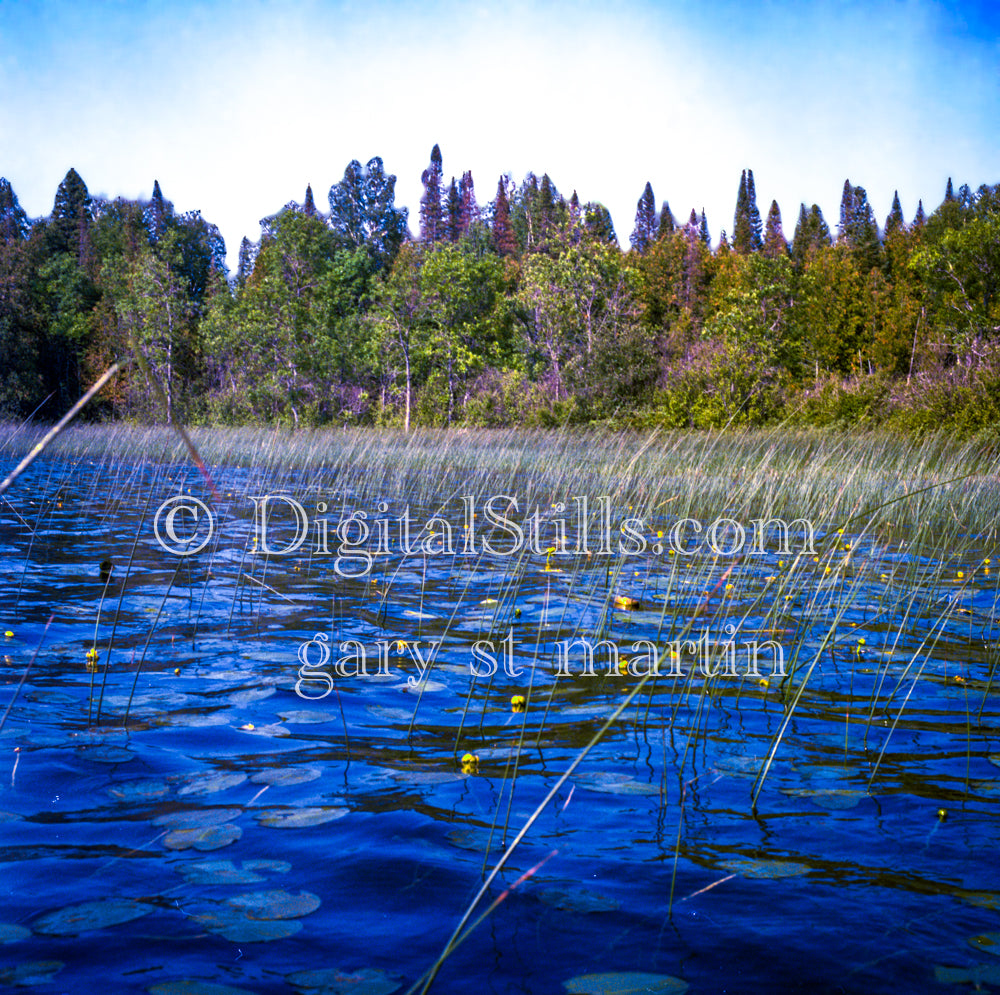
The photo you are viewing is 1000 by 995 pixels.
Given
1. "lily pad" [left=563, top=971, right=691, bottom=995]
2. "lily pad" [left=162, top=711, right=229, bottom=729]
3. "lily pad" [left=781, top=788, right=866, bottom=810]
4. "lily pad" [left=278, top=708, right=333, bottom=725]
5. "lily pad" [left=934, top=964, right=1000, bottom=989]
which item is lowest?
"lily pad" [left=563, top=971, right=691, bottom=995]

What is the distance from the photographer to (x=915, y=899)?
1826 millimetres

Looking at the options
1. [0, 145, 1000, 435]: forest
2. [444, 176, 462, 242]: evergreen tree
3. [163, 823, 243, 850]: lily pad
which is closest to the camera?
[163, 823, 243, 850]: lily pad

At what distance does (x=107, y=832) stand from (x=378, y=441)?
1400cm

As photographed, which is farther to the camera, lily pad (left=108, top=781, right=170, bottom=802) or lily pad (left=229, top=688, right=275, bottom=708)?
lily pad (left=229, top=688, right=275, bottom=708)

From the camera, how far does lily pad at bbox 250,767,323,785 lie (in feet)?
7.81

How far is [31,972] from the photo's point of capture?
1.50 m

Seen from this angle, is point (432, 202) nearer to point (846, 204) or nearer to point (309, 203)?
point (309, 203)

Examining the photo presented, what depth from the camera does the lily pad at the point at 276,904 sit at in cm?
172

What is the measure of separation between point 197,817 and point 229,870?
0.30 m

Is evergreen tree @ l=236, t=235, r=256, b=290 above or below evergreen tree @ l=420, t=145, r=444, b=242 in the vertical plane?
below

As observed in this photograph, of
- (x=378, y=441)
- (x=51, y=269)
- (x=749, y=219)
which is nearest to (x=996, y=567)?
(x=378, y=441)

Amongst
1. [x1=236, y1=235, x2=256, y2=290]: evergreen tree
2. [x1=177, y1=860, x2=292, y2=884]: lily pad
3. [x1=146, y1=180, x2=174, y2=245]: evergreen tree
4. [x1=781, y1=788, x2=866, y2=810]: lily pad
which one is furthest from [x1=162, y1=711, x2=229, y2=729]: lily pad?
[x1=236, y1=235, x2=256, y2=290]: evergreen tree

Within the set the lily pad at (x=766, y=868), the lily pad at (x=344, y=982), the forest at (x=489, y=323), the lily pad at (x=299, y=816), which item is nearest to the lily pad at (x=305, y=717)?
the lily pad at (x=299, y=816)

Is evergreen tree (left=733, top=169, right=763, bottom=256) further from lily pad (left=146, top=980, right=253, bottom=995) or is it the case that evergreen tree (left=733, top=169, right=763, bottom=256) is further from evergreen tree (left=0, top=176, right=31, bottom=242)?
Result: lily pad (left=146, top=980, right=253, bottom=995)
